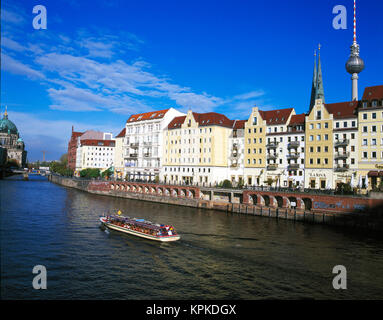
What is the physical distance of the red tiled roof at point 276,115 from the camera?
87.3 m

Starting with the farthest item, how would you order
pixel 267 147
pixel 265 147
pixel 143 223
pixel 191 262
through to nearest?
pixel 265 147 → pixel 267 147 → pixel 143 223 → pixel 191 262

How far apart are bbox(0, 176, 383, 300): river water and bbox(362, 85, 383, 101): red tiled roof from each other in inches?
1269

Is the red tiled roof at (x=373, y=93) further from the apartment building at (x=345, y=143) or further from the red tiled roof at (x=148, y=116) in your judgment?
the red tiled roof at (x=148, y=116)

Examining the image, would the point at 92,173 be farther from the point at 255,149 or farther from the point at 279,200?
the point at 279,200

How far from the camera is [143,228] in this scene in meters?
48.0

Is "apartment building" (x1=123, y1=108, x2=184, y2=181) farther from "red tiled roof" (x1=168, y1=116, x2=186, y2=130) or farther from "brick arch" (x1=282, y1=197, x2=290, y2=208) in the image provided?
"brick arch" (x1=282, y1=197, x2=290, y2=208)

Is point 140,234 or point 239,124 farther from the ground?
point 239,124

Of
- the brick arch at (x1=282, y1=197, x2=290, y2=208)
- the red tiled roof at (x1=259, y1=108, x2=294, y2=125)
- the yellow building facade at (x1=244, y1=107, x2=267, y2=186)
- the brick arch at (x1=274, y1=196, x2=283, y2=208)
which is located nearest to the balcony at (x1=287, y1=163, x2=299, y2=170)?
the yellow building facade at (x1=244, y1=107, x2=267, y2=186)

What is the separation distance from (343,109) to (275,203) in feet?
91.0

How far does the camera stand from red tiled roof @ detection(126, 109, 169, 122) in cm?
12015

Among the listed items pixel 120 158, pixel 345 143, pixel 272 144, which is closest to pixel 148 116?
pixel 120 158

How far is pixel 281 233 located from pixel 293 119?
43449 mm

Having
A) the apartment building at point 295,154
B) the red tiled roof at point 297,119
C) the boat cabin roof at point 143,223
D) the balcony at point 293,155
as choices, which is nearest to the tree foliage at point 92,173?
the apartment building at point 295,154
